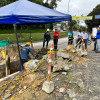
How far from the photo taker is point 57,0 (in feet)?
149

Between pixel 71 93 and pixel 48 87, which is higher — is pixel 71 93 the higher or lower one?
the lower one

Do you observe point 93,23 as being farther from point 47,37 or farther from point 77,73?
point 77,73

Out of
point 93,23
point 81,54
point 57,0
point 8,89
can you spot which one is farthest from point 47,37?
point 57,0

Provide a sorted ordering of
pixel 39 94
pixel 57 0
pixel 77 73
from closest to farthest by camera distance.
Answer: pixel 39 94
pixel 77 73
pixel 57 0

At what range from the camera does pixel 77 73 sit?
4.16 meters

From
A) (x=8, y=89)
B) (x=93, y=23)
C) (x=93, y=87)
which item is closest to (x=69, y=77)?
(x=93, y=87)

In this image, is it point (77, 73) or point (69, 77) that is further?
point (77, 73)

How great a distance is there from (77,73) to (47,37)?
558cm

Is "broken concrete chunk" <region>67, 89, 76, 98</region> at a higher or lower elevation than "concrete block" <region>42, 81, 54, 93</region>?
lower

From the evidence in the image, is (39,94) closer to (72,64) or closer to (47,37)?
(72,64)

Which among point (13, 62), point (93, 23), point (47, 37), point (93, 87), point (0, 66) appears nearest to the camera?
point (93, 87)

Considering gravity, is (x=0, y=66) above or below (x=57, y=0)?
below

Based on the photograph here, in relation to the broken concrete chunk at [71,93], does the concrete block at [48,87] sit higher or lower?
higher

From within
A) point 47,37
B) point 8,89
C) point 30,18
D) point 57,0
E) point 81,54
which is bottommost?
point 8,89
